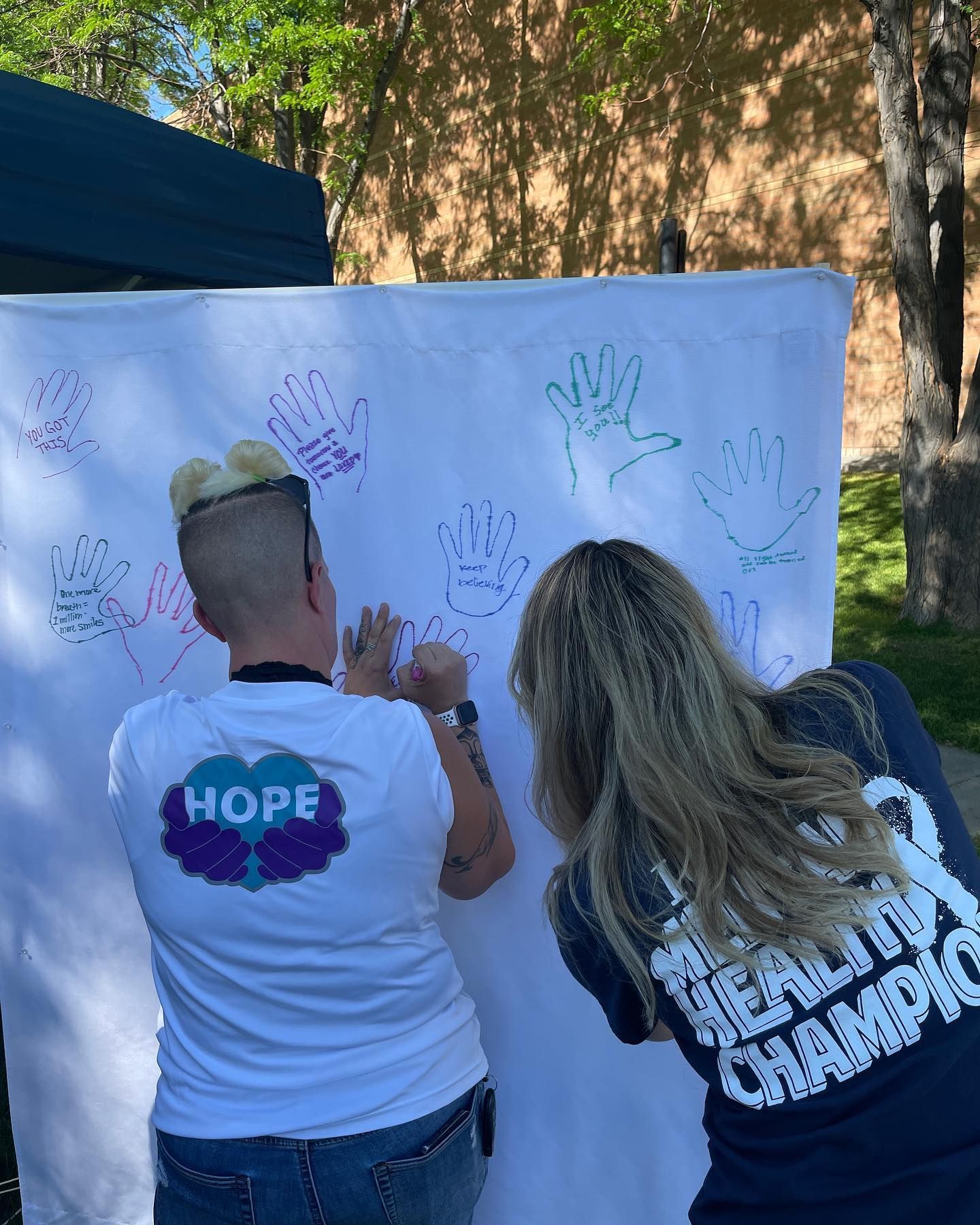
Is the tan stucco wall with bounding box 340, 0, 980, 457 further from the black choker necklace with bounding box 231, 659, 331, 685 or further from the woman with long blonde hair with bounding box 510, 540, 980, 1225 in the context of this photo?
the black choker necklace with bounding box 231, 659, 331, 685

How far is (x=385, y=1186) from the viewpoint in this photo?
1341 millimetres

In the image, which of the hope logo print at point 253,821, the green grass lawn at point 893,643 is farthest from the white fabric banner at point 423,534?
the green grass lawn at point 893,643

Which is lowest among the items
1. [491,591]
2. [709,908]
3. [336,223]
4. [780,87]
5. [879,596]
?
[879,596]

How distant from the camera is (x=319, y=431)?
2.09 metres

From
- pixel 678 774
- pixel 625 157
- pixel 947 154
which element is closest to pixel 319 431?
pixel 678 774

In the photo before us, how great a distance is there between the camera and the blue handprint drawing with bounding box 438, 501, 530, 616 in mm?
2027

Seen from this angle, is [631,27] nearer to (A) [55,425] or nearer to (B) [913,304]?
(B) [913,304]

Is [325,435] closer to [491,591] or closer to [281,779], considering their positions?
[491,591]

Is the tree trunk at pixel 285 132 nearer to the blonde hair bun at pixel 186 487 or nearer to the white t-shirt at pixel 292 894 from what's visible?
the blonde hair bun at pixel 186 487

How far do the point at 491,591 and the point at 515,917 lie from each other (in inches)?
26.8

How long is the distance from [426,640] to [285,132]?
35.7 feet

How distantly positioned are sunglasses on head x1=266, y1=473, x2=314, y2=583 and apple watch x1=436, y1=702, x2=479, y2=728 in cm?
53

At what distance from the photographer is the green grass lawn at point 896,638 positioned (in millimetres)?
5078

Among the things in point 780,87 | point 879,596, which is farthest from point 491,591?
point 780,87
